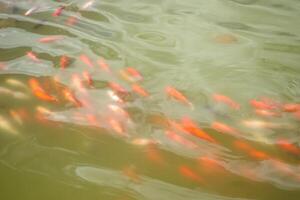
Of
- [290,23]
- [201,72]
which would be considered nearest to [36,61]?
[201,72]

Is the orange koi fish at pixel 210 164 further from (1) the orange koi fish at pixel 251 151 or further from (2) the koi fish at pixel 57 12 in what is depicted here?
(2) the koi fish at pixel 57 12

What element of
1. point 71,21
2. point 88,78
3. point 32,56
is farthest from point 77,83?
point 71,21

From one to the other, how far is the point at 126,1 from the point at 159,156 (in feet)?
7.05

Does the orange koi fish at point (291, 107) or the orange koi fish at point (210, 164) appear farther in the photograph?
the orange koi fish at point (291, 107)

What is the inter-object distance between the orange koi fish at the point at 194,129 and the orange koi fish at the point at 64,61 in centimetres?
124

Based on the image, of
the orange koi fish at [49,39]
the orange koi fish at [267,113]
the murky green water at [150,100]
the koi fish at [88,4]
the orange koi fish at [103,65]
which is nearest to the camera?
the murky green water at [150,100]

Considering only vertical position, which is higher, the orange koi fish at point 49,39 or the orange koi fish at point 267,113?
the orange koi fish at point 49,39

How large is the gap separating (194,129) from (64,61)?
141cm

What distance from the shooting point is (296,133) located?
2871 mm

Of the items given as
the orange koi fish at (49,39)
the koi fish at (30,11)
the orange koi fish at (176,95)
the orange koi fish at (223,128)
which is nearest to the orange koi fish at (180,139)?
the orange koi fish at (223,128)

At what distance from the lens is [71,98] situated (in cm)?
309

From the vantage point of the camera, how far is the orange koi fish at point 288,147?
275 cm

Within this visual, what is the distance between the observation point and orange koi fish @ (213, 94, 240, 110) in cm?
307

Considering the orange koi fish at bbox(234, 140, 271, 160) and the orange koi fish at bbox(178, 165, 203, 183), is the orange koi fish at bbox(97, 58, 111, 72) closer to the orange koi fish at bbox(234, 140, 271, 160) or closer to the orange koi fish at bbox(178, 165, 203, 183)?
the orange koi fish at bbox(178, 165, 203, 183)
